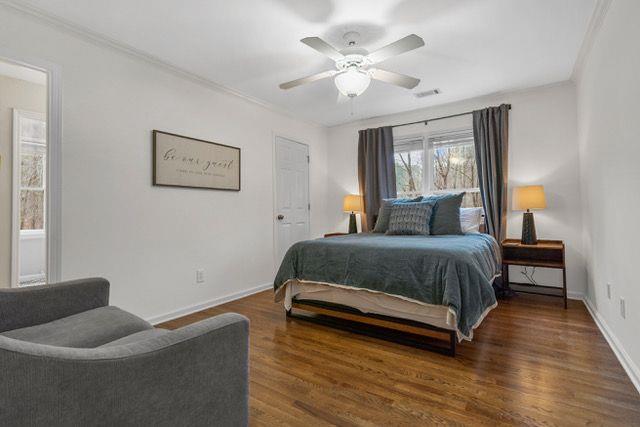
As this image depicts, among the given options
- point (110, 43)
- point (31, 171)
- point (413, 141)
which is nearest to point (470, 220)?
point (413, 141)

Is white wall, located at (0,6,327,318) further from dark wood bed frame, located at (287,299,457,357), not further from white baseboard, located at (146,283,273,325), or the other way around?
dark wood bed frame, located at (287,299,457,357)

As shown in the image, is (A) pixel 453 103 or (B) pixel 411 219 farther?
(A) pixel 453 103

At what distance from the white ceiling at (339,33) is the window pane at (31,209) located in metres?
2.55

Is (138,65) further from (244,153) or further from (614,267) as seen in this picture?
(614,267)

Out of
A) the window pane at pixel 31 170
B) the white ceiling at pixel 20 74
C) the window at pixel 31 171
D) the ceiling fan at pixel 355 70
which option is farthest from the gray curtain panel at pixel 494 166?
the window pane at pixel 31 170

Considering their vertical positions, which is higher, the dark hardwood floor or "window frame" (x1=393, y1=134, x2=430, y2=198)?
"window frame" (x1=393, y1=134, x2=430, y2=198)

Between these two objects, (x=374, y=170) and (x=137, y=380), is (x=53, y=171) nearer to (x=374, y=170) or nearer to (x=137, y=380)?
(x=137, y=380)

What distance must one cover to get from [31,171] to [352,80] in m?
4.01

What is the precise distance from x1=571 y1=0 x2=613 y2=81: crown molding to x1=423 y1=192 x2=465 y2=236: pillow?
164 cm

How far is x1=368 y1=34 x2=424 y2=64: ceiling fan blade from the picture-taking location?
206cm

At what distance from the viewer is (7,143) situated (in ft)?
11.1

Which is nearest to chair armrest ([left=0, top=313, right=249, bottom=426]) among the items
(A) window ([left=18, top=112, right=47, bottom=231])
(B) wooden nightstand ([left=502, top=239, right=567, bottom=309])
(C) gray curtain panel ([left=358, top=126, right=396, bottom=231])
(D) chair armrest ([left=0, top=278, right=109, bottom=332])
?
(D) chair armrest ([left=0, top=278, right=109, bottom=332])

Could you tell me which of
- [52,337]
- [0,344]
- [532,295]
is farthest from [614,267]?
[52,337]

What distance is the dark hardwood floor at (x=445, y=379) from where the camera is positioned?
155 cm
